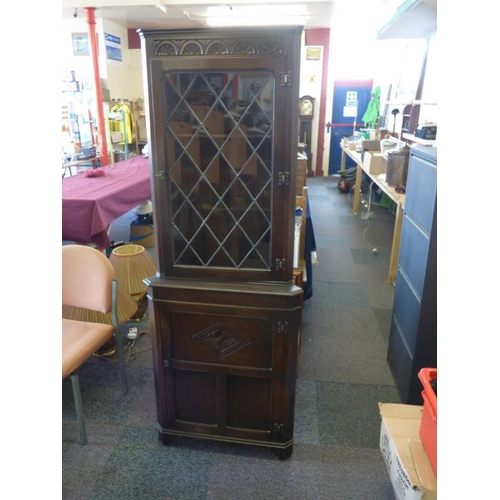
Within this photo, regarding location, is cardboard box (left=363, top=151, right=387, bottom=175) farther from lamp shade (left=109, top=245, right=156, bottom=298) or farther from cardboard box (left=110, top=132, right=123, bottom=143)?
cardboard box (left=110, top=132, right=123, bottom=143)

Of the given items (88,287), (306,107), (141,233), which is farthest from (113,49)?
(88,287)

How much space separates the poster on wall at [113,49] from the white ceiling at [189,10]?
30 centimetres

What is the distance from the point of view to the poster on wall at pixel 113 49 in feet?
23.8

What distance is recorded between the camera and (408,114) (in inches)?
213

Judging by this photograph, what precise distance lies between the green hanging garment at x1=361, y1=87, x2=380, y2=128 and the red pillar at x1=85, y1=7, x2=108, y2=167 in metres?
4.95

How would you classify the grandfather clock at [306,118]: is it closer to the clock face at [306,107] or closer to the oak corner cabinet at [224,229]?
the clock face at [306,107]

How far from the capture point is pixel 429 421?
148 cm

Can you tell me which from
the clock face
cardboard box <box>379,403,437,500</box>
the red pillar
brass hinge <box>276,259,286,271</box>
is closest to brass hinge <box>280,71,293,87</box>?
brass hinge <box>276,259,286,271</box>

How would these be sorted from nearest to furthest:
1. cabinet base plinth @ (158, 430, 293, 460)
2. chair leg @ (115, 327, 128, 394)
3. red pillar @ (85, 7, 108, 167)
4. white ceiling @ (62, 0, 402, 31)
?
cabinet base plinth @ (158, 430, 293, 460) < chair leg @ (115, 327, 128, 394) < white ceiling @ (62, 0, 402, 31) < red pillar @ (85, 7, 108, 167)

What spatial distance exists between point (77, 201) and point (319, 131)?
→ 21.5ft

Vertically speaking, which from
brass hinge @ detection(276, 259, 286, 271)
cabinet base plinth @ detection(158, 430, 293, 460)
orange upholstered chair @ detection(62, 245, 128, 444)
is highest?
brass hinge @ detection(276, 259, 286, 271)

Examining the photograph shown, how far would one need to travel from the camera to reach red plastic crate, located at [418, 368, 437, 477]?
142 centimetres
